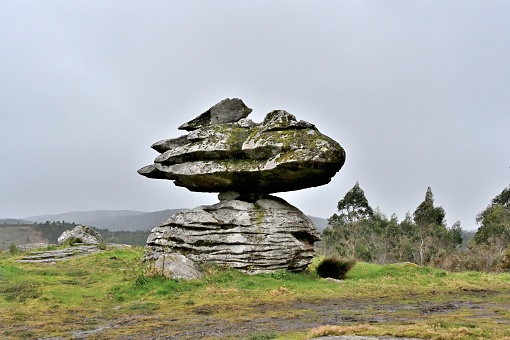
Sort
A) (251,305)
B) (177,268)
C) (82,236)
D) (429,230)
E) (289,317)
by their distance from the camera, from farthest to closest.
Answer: (429,230), (82,236), (177,268), (251,305), (289,317)

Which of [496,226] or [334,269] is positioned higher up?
[496,226]

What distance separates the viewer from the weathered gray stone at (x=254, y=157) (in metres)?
22.4

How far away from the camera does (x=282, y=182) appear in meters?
23.8

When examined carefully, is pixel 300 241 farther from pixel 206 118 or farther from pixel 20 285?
pixel 20 285

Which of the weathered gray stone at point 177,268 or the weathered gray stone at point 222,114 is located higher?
the weathered gray stone at point 222,114

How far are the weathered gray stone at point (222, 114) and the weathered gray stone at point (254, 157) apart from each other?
32.0 inches

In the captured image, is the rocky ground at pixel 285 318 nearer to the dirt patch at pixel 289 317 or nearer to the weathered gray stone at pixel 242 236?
the dirt patch at pixel 289 317

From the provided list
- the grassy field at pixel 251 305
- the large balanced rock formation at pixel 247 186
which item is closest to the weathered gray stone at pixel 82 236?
the grassy field at pixel 251 305

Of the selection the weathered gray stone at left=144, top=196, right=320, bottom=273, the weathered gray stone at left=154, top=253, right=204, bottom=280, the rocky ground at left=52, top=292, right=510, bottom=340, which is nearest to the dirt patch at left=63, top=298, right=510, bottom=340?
the rocky ground at left=52, top=292, right=510, bottom=340

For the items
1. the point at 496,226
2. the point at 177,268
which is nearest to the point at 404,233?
the point at 496,226

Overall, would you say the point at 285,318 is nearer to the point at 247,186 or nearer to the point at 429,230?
Result: the point at 247,186

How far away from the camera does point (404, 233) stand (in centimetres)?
6650

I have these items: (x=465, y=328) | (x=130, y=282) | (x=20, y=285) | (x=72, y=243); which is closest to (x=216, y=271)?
(x=130, y=282)

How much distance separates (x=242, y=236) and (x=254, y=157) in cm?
437
